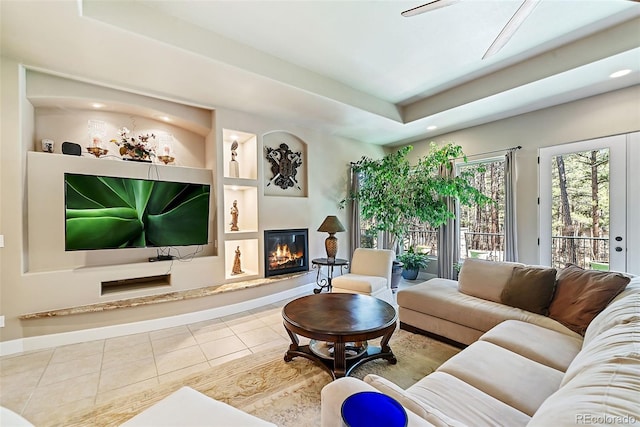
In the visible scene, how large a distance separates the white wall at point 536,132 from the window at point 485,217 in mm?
314

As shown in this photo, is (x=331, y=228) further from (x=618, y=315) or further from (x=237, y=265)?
(x=618, y=315)

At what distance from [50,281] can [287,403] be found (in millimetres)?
2900

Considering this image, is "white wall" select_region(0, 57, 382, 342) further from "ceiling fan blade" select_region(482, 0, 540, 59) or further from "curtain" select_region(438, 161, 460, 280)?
"ceiling fan blade" select_region(482, 0, 540, 59)

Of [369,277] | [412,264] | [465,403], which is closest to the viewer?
[465,403]

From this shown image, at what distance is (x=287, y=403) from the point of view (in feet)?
6.18

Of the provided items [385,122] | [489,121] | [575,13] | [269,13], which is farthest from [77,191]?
[489,121]

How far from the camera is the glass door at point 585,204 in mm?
3494

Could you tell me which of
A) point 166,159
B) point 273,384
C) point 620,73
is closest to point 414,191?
point 620,73

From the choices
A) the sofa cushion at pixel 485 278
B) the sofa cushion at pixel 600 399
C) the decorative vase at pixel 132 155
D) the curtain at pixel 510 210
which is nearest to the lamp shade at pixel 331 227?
the sofa cushion at pixel 485 278

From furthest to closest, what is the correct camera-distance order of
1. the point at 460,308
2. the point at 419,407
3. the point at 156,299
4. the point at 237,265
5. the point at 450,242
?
the point at 450,242
the point at 237,265
the point at 156,299
the point at 460,308
the point at 419,407

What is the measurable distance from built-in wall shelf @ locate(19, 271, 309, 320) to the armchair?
3.85 feet

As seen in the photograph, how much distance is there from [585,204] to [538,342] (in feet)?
10.3

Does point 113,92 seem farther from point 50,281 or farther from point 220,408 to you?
point 220,408

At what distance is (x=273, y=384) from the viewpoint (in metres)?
2.10
